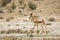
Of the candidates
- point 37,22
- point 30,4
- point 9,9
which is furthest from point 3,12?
point 37,22

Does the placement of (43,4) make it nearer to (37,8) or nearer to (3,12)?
(37,8)

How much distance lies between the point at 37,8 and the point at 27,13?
3.14 metres

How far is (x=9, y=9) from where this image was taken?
46156mm

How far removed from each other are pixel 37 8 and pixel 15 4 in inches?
167

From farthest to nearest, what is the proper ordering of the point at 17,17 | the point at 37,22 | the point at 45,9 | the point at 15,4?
the point at 15,4
the point at 45,9
the point at 17,17
the point at 37,22

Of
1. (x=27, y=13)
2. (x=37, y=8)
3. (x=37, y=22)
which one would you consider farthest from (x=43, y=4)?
(x=37, y=22)

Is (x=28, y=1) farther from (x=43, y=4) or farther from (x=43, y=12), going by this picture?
(x=43, y=12)

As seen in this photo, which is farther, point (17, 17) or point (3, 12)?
point (3, 12)

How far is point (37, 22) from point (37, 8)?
2082 cm

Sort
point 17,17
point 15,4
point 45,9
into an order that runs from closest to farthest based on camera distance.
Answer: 1. point 17,17
2. point 45,9
3. point 15,4

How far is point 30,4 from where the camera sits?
47219 millimetres

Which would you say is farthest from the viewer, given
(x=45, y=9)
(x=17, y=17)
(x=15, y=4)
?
(x=15, y=4)

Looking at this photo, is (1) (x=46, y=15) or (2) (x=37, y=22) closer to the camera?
(2) (x=37, y=22)

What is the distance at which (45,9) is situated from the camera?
1780 inches
